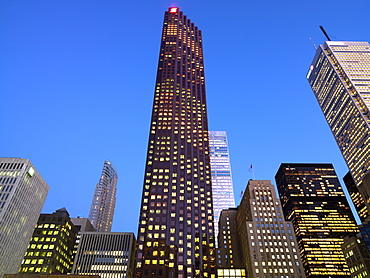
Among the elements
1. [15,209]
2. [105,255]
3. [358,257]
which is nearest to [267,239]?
[358,257]

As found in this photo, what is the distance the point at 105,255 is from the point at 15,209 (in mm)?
A: 63472

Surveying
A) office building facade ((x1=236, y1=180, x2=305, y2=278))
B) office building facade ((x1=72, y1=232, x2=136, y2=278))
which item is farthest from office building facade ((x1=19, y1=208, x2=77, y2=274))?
office building facade ((x1=236, y1=180, x2=305, y2=278))

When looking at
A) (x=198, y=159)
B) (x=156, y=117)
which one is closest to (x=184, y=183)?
(x=198, y=159)

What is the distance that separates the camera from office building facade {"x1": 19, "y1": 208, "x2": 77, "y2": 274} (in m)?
149

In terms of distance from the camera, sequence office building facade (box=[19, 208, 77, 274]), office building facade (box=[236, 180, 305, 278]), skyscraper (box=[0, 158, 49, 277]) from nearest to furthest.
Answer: skyscraper (box=[0, 158, 49, 277])
office building facade (box=[19, 208, 77, 274])
office building facade (box=[236, 180, 305, 278])

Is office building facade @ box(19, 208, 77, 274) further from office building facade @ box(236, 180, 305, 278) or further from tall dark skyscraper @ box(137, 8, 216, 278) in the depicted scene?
office building facade @ box(236, 180, 305, 278)

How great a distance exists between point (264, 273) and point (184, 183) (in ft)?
220

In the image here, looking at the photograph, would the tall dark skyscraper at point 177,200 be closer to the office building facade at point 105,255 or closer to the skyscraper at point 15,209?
the office building facade at point 105,255

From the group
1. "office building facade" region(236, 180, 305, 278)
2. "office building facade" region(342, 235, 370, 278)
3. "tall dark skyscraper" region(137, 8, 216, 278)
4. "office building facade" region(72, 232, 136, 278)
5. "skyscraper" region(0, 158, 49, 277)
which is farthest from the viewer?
"office building facade" region(72, 232, 136, 278)

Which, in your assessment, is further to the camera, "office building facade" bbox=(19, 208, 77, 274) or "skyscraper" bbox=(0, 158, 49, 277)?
"office building facade" bbox=(19, 208, 77, 274)

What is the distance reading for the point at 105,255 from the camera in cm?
17088

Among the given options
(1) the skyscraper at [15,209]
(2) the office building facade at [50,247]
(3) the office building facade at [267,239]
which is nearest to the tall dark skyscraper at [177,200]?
(3) the office building facade at [267,239]

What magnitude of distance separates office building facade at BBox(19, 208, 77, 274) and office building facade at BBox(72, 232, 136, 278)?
9.15 m

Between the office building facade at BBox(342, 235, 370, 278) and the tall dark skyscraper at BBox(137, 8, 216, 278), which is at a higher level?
the tall dark skyscraper at BBox(137, 8, 216, 278)
